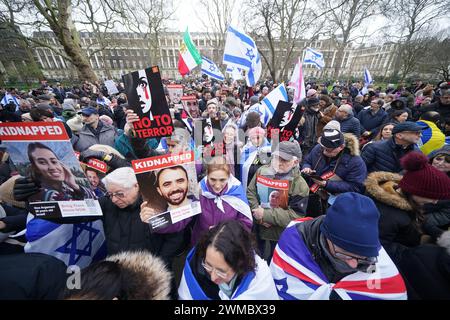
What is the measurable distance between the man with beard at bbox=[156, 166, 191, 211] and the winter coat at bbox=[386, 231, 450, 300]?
5.98ft

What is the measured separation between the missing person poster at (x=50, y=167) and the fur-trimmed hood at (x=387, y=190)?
8.58 ft

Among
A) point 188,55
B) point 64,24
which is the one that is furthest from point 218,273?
point 64,24

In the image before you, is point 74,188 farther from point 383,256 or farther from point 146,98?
point 383,256

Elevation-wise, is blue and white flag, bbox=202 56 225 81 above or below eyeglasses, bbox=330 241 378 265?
above

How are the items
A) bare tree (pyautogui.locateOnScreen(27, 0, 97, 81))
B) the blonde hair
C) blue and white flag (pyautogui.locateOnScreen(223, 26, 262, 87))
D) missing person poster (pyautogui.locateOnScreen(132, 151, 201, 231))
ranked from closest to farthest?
missing person poster (pyautogui.locateOnScreen(132, 151, 201, 231)) → the blonde hair → blue and white flag (pyautogui.locateOnScreen(223, 26, 262, 87)) → bare tree (pyautogui.locateOnScreen(27, 0, 97, 81))

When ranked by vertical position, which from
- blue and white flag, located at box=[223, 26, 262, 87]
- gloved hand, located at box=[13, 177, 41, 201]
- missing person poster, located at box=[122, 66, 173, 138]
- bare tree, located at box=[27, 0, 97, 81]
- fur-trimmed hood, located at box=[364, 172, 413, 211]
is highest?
bare tree, located at box=[27, 0, 97, 81]

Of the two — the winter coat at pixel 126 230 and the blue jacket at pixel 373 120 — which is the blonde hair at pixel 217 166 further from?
the blue jacket at pixel 373 120

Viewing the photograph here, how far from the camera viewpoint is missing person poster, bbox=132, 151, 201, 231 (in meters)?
1.54

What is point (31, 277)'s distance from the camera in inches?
48.3

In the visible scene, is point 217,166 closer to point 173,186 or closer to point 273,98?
point 173,186

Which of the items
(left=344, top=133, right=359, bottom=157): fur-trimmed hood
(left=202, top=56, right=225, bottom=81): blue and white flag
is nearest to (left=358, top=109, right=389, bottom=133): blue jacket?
(left=344, top=133, right=359, bottom=157): fur-trimmed hood

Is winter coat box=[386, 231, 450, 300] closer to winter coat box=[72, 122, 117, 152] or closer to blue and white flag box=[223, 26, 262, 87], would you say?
winter coat box=[72, 122, 117, 152]

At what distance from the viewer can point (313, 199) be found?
10.5 feet

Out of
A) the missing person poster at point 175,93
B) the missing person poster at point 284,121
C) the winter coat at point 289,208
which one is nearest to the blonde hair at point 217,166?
the winter coat at point 289,208
